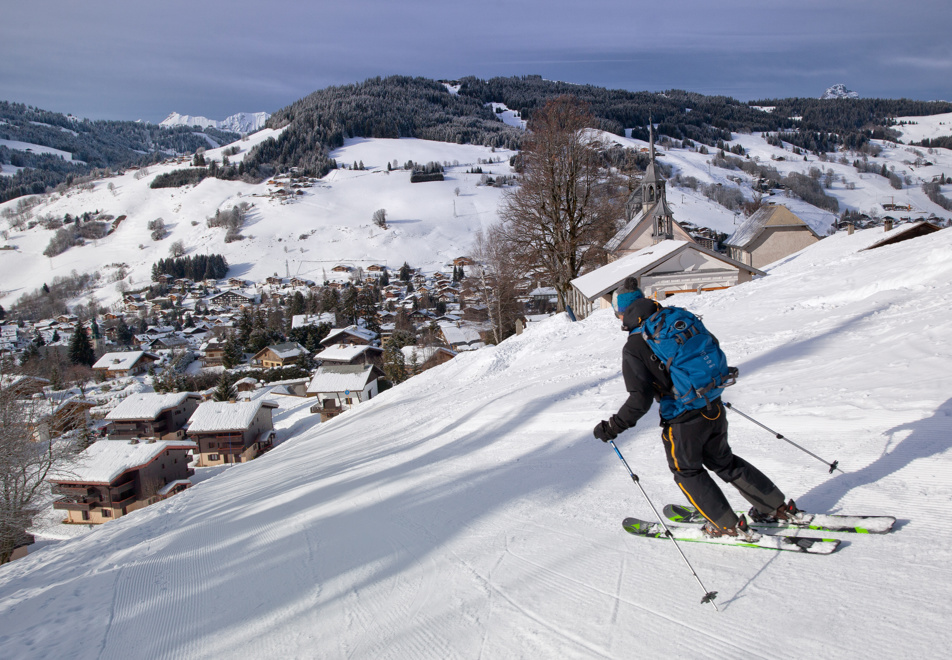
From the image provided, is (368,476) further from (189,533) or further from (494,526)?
(494,526)

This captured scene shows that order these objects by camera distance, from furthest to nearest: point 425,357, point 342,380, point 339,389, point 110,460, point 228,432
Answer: point 425,357, point 342,380, point 339,389, point 228,432, point 110,460

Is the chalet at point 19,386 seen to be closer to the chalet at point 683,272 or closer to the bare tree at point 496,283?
the bare tree at point 496,283

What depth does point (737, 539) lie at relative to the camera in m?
3.19

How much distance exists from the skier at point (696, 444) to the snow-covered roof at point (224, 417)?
3186 centimetres

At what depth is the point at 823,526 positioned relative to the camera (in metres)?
3.15

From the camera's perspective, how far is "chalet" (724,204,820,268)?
116ft

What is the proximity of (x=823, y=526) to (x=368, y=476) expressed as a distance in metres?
5.36

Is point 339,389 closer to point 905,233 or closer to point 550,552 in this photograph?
point 905,233

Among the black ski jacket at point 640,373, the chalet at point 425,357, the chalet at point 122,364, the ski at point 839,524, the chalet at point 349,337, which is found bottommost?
the chalet at point 122,364

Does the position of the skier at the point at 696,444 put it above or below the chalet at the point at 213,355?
above

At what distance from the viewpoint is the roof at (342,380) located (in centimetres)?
3625

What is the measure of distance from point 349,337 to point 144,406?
923 inches

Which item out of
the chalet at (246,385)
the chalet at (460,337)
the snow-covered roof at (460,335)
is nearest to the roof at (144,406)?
the chalet at (246,385)

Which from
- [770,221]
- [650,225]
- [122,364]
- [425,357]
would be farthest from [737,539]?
[122,364]
